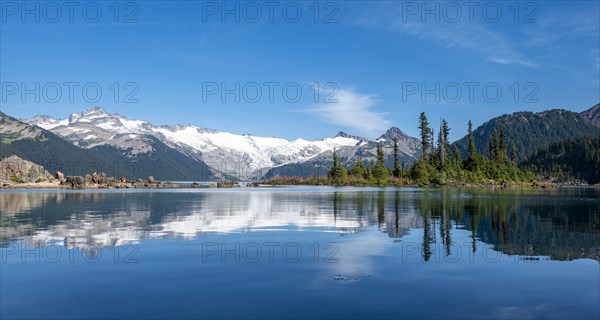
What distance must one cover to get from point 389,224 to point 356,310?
25690 mm

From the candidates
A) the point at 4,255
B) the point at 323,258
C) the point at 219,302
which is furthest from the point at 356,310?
the point at 4,255

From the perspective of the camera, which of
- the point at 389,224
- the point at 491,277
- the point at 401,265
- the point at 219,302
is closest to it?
the point at 219,302

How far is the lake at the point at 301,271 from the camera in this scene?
1462 cm

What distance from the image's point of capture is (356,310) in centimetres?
1420

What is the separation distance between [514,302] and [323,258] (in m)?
10.1

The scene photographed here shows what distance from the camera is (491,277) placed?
1919cm

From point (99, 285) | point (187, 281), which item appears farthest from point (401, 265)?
point (99, 285)

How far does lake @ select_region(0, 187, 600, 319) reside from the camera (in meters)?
14.6

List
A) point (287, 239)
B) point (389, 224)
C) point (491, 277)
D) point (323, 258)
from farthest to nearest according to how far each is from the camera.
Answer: point (389, 224), point (287, 239), point (323, 258), point (491, 277)

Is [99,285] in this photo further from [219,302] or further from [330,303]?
[330,303]

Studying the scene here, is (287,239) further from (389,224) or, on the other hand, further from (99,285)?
(99,285)

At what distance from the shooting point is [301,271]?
2045 cm

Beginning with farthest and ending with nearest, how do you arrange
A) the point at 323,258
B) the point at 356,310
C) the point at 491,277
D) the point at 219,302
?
the point at 323,258
the point at 491,277
the point at 219,302
the point at 356,310

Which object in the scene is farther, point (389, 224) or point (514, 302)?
point (389, 224)
